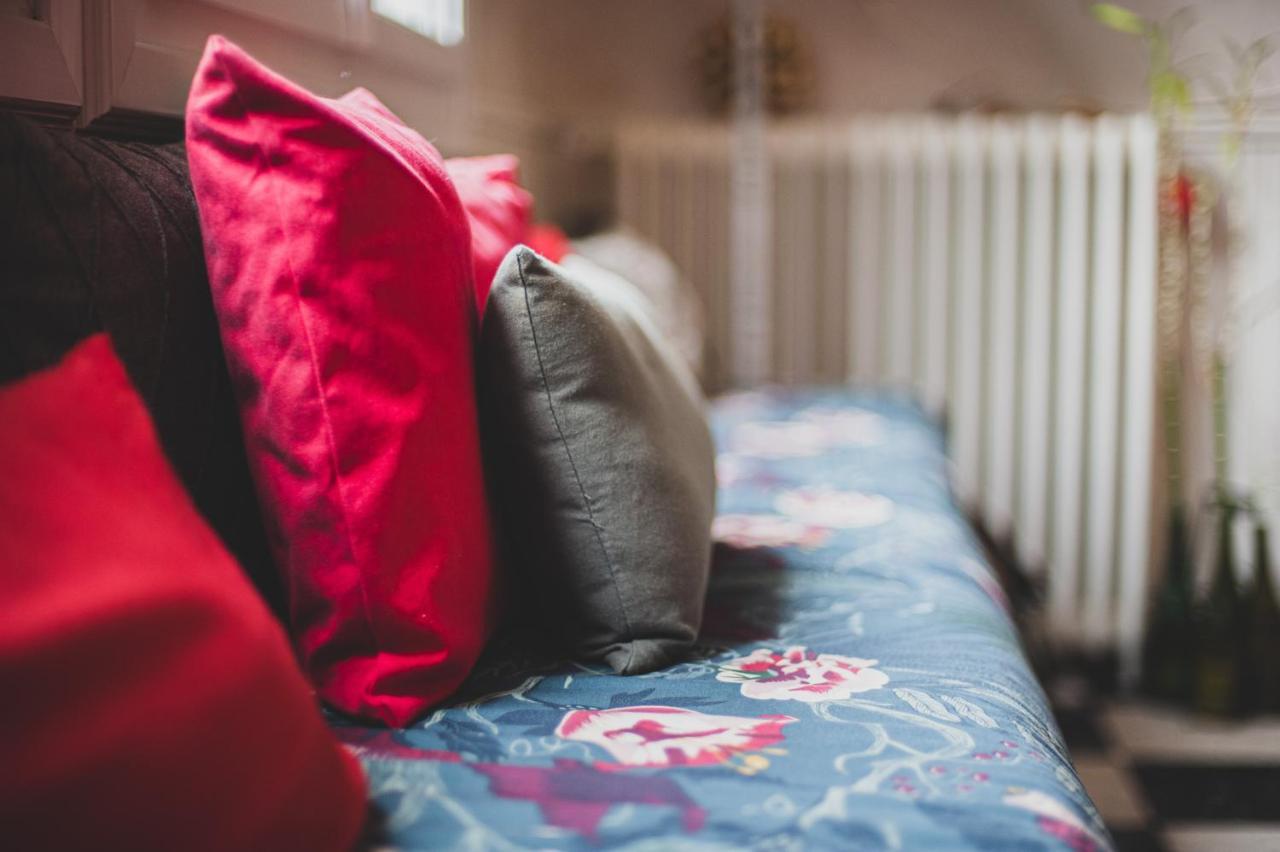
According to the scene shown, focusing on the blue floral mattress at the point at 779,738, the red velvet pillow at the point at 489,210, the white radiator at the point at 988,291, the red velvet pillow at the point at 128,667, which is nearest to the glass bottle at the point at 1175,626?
the white radiator at the point at 988,291

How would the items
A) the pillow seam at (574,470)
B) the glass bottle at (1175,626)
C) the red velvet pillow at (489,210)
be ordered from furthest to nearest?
the glass bottle at (1175,626), the red velvet pillow at (489,210), the pillow seam at (574,470)

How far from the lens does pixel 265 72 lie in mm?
698

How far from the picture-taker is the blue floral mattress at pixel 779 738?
58 centimetres

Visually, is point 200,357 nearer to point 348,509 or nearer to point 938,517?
point 348,509

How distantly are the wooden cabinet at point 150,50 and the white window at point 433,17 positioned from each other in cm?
15

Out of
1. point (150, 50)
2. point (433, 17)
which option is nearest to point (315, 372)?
point (150, 50)

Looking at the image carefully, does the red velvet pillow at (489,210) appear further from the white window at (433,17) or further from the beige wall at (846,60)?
the beige wall at (846,60)

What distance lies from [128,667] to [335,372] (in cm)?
28

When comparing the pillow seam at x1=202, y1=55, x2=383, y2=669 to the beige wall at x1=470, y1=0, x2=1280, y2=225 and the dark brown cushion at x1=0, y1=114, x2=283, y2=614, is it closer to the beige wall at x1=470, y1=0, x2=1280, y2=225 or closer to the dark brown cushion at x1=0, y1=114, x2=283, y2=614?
the dark brown cushion at x1=0, y1=114, x2=283, y2=614

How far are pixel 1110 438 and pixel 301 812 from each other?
2085 millimetres

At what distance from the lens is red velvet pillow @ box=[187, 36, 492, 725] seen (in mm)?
702

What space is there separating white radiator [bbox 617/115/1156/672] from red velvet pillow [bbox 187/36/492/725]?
5.68 ft

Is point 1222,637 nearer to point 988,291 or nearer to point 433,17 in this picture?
point 988,291

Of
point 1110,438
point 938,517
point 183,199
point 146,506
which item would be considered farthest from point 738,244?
point 146,506
